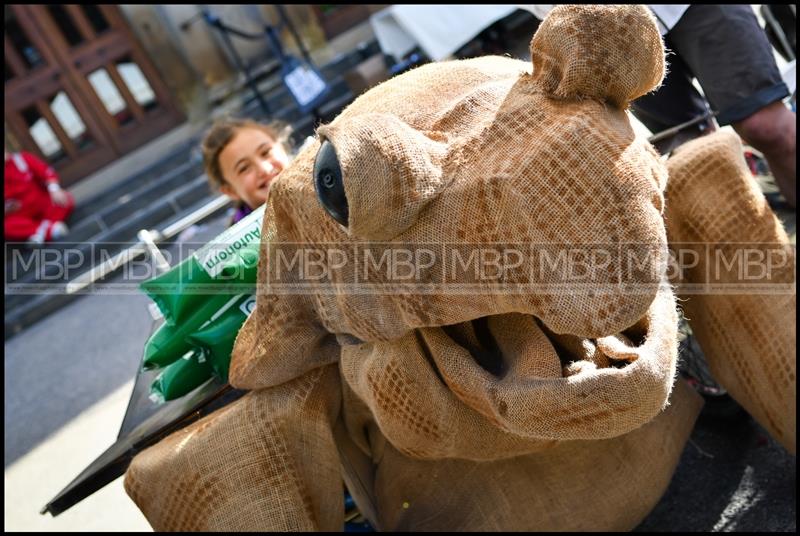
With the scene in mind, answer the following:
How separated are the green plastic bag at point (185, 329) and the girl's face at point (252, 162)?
808mm

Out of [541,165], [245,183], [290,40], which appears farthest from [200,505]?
[290,40]

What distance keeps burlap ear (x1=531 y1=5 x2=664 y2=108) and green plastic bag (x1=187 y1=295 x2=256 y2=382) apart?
934mm

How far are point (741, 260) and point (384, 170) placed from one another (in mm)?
789

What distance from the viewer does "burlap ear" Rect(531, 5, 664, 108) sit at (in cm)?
97

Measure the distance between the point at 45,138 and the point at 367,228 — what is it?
35.4 ft

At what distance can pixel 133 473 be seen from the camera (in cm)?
147

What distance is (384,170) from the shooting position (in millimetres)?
931

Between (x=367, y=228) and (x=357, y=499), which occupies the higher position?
(x=367, y=228)

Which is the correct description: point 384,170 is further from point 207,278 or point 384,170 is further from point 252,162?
point 252,162

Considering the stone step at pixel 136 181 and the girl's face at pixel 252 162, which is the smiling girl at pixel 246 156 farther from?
the stone step at pixel 136 181

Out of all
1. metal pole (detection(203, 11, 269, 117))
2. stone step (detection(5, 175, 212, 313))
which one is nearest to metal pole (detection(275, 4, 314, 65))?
metal pole (detection(203, 11, 269, 117))

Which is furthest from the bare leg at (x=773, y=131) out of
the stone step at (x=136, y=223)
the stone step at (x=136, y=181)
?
the stone step at (x=136, y=181)

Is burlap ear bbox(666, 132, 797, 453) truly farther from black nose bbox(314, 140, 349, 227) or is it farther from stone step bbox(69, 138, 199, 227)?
stone step bbox(69, 138, 199, 227)

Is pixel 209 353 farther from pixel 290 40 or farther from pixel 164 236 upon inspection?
pixel 290 40
